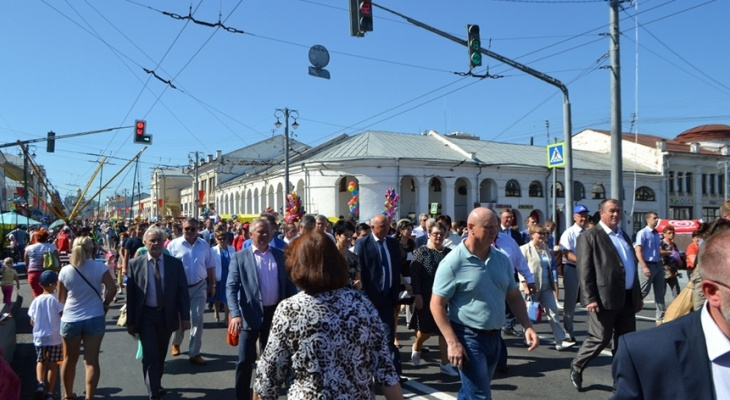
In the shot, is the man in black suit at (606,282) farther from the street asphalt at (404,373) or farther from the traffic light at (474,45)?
the traffic light at (474,45)

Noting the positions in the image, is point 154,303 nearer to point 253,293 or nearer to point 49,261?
point 253,293

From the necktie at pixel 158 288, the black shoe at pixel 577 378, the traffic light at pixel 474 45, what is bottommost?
→ the black shoe at pixel 577 378

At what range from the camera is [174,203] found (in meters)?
91.4

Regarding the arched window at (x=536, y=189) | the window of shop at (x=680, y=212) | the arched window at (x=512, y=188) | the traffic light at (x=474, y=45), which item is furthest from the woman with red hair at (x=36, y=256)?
the window of shop at (x=680, y=212)

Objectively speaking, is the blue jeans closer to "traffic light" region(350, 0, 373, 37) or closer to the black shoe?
the black shoe

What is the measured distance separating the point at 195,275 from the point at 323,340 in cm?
550

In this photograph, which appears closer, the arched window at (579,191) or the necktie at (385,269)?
the necktie at (385,269)

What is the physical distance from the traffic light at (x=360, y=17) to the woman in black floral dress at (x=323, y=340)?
28.0ft

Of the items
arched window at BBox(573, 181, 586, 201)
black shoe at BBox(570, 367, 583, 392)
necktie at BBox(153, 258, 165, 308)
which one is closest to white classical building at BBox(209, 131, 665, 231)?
arched window at BBox(573, 181, 586, 201)

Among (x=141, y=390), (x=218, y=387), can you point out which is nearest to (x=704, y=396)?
(x=218, y=387)

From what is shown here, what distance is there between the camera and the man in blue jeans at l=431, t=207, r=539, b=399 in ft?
13.6

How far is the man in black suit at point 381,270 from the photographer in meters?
6.60

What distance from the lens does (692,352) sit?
71.5 inches

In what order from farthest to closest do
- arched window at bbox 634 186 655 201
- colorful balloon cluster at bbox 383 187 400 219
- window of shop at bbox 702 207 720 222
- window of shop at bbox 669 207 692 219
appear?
window of shop at bbox 702 207 720 222, window of shop at bbox 669 207 692 219, arched window at bbox 634 186 655 201, colorful balloon cluster at bbox 383 187 400 219
